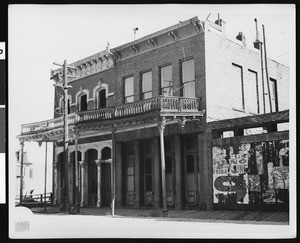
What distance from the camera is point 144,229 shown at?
14133mm

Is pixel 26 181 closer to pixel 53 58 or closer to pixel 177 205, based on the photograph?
pixel 53 58

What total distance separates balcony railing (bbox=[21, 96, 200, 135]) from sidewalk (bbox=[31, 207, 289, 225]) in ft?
10.3

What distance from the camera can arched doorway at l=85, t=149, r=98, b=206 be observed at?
66.1 ft

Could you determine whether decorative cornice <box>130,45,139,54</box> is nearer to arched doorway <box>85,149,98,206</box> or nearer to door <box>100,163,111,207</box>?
arched doorway <box>85,149,98,206</box>

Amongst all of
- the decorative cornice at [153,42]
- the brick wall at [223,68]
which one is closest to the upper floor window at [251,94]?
the brick wall at [223,68]

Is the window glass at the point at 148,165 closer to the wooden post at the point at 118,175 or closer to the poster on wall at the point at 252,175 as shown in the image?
the wooden post at the point at 118,175

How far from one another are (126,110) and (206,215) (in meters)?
5.04

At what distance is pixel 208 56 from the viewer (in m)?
17.3

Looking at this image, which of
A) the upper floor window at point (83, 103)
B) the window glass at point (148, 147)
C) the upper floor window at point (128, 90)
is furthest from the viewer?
the upper floor window at point (83, 103)

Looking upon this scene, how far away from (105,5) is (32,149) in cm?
658

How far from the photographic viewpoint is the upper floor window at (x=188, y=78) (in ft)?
58.7

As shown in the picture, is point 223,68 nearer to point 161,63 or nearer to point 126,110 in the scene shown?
point 161,63

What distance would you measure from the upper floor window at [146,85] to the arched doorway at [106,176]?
271 centimetres

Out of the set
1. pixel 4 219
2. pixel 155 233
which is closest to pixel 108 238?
pixel 155 233
